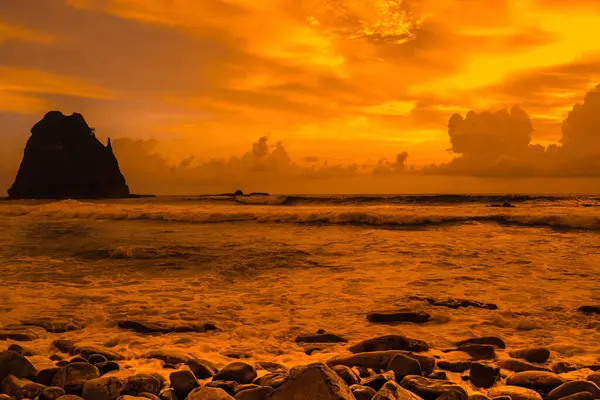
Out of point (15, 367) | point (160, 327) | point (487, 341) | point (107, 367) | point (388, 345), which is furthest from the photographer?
point (160, 327)

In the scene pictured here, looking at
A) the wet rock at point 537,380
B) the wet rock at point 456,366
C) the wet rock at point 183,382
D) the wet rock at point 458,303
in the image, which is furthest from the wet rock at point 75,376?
the wet rock at point 458,303

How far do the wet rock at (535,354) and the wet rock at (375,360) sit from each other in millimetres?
1129

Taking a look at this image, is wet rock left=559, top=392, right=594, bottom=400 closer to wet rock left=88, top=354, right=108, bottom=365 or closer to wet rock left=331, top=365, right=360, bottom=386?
wet rock left=331, top=365, right=360, bottom=386

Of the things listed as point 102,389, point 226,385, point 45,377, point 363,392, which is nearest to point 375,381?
point 363,392

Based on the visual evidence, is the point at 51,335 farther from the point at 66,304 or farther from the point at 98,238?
the point at 98,238

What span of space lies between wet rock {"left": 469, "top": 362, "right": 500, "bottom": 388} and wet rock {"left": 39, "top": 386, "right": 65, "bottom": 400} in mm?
3668

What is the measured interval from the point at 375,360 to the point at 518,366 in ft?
4.66

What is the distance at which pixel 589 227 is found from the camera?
66.4ft

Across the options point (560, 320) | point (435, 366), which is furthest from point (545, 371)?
point (560, 320)

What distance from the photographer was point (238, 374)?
4.46 m

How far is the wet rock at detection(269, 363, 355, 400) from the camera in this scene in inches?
140

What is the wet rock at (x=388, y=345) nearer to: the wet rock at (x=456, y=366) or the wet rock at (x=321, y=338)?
the wet rock at (x=321, y=338)

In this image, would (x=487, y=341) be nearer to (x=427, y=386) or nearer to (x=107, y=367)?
(x=427, y=386)

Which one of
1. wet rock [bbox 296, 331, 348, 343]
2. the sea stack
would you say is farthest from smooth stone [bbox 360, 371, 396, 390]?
the sea stack
